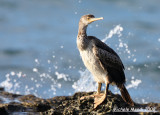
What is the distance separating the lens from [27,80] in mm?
13570

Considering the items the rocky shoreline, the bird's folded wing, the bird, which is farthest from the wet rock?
the bird's folded wing

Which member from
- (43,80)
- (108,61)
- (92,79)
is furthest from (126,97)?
(43,80)

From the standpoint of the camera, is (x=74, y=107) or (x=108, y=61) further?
(x=108, y=61)

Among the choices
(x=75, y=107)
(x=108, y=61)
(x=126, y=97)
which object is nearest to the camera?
(x=75, y=107)

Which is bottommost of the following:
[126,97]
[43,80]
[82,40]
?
[126,97]

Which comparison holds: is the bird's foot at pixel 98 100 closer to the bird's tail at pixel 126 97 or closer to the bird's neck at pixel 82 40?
the bird's tail at pixel 126 97

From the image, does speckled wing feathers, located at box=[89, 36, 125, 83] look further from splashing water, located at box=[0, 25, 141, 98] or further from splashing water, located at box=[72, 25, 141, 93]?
splashing water, located at box=[0, 25, 141, 98]

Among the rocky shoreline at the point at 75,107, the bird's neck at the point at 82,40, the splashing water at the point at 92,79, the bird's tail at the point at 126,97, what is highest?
the splashing water at the point at 92,79

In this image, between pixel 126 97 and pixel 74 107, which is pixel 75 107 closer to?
pixel 74 107

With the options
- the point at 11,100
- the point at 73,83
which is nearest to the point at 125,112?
the point at 11,100

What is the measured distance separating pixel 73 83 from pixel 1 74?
254 centimetres

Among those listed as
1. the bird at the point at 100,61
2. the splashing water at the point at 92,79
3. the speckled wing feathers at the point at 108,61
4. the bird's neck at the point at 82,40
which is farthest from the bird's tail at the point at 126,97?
the splashing water at the point at 92,79

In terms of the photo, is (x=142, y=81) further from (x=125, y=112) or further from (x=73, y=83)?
(x=125, y=112)

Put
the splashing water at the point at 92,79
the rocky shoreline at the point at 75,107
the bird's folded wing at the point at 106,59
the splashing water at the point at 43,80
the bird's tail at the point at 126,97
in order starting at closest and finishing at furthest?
the rocky shoreline at the point at 75,107 < the bird's tail at the point at 126,97 < the bird's folded wing at the point at 106,59 < the splashing water at the point at 92,79 < the splashing water at the point at 43,80
